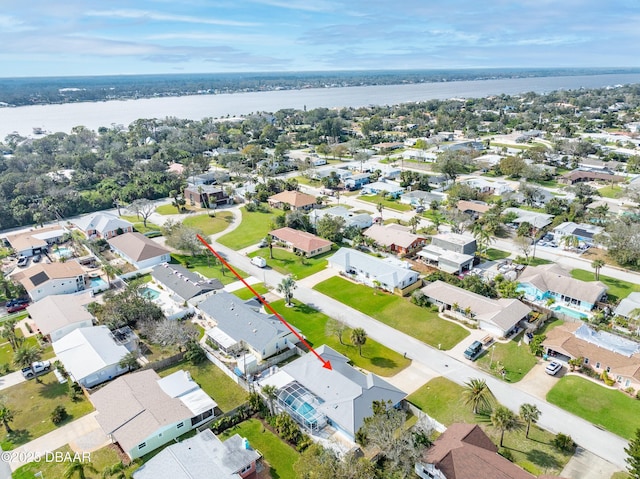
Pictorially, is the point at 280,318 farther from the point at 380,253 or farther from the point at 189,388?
the point at 380,253

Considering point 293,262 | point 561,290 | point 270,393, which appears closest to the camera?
point 270,393

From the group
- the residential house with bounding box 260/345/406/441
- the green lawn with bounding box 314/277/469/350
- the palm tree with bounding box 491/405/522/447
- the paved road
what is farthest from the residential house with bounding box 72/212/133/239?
the palm tree with bounding box 491/405/522/447

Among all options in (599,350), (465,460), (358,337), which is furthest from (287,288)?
(599,350)

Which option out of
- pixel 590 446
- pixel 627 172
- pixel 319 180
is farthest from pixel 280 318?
pixel 627 172

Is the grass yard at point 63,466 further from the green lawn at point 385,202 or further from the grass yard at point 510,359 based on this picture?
the green lawn at point 385,202

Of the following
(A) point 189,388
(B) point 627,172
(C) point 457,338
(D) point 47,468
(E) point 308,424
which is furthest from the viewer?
(B) point 627,172

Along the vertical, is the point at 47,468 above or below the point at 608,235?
below

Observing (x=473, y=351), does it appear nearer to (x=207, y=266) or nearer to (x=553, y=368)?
(x=553, y=368)
